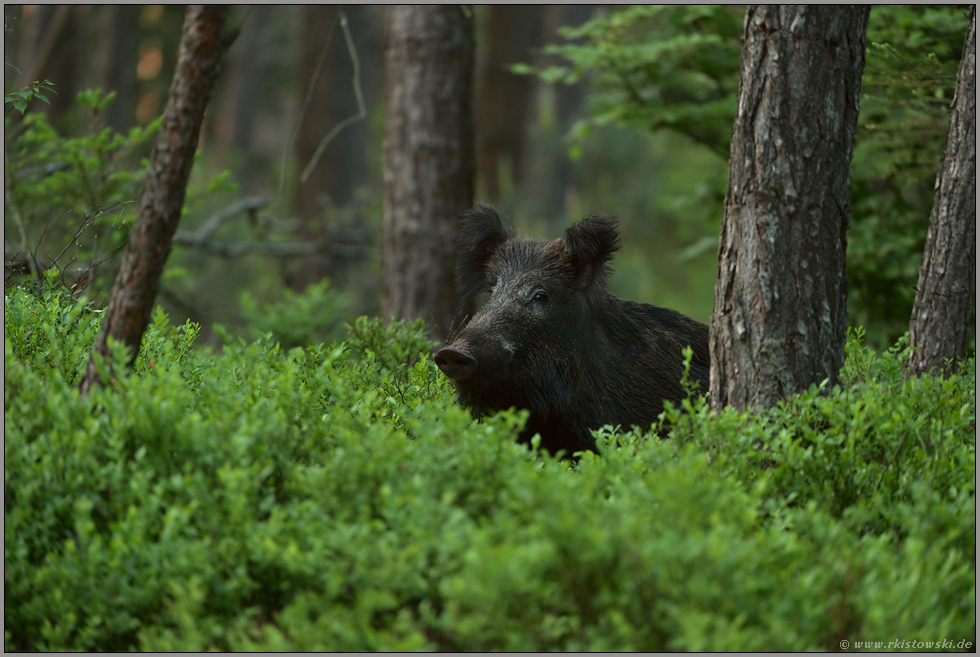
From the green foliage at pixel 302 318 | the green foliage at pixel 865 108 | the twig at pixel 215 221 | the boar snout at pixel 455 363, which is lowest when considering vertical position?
the green foliage at pixel 302 318

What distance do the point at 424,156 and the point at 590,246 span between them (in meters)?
3.41

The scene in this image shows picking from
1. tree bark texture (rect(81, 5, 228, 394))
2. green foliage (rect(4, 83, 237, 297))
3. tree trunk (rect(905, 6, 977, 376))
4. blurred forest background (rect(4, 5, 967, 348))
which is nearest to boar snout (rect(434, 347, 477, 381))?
tree bark texture (rect(81, 5, 228, 394))

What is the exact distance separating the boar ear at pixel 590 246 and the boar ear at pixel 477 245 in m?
0.57

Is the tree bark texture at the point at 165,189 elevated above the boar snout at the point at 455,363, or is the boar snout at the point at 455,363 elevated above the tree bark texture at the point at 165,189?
the tree bark texture at the point at 165,189

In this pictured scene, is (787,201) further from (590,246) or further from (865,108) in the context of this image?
(865,108)

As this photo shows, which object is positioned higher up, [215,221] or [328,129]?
[328,129]

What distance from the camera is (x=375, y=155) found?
24.5m

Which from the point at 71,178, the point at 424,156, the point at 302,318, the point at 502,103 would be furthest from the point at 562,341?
the point at 502,103

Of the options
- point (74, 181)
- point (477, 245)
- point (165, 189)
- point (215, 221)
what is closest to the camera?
point (165, 189)

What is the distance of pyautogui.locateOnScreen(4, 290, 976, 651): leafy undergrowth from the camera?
2.62 m

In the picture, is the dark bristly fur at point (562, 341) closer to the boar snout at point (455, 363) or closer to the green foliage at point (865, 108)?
the boar snout at point (455, 363)

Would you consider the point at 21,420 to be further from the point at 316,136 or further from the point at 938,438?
the point at 316,136

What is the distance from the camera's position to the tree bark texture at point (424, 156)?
850 centimetres

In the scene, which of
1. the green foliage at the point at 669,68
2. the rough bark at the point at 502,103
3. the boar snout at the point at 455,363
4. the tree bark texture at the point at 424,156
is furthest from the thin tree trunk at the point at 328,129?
the boar snout at the point at 455,363
